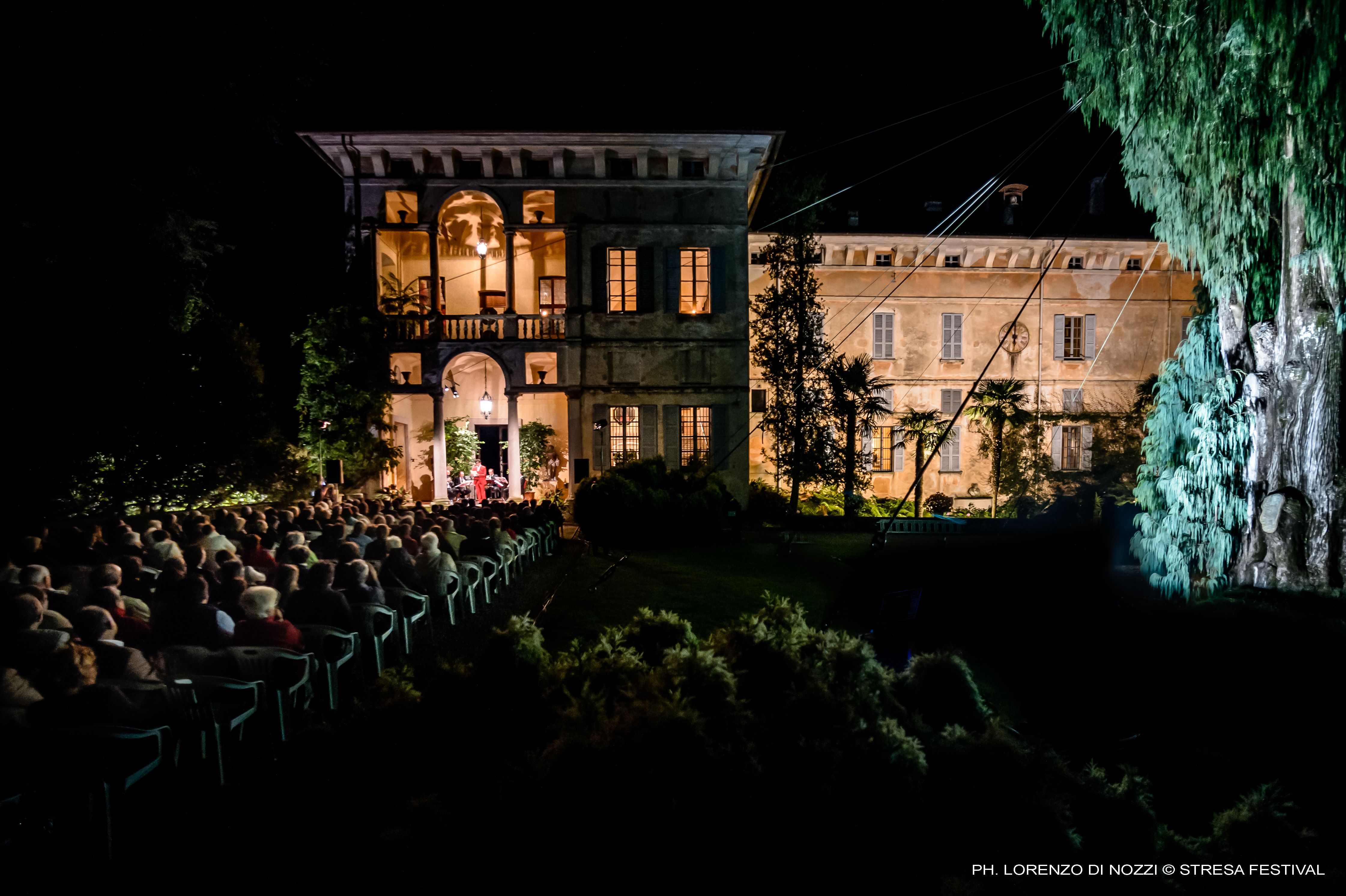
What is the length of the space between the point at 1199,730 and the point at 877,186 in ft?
83.8

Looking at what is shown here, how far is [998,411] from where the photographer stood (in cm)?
1970

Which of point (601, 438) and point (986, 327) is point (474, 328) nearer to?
point (601, 438)

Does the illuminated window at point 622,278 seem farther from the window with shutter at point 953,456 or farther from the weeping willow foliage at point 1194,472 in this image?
the weeping willow foliage at point 1194,472

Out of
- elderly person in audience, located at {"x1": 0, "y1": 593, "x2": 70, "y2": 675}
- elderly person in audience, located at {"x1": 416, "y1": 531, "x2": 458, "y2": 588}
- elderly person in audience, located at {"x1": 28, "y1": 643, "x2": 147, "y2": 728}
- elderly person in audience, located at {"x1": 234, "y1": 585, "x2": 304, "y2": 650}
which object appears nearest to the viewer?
elderly person in audience, located at {"x1": 28, "y1": 643, "x2": 147, "y2": 728}

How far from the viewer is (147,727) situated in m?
4.02

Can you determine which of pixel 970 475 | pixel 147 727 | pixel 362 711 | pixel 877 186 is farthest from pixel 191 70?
pixel 970 475

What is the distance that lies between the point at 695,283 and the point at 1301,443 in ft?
49.4

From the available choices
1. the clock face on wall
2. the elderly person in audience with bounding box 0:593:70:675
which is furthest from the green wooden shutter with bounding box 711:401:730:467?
the elderly person in audience with bounding box 0:593:70:675

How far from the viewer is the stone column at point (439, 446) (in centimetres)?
2038

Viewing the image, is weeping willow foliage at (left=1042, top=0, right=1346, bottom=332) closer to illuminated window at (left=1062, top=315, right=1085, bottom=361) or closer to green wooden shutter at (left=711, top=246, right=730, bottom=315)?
green wooden shutter at (left=711, top=246, right=730, bottom=315)

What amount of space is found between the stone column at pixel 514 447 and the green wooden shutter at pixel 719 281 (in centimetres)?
647

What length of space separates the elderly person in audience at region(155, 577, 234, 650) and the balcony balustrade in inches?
618

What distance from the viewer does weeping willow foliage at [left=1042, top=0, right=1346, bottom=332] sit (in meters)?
6.84

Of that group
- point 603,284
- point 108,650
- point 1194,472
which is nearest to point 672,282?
point 603,284
